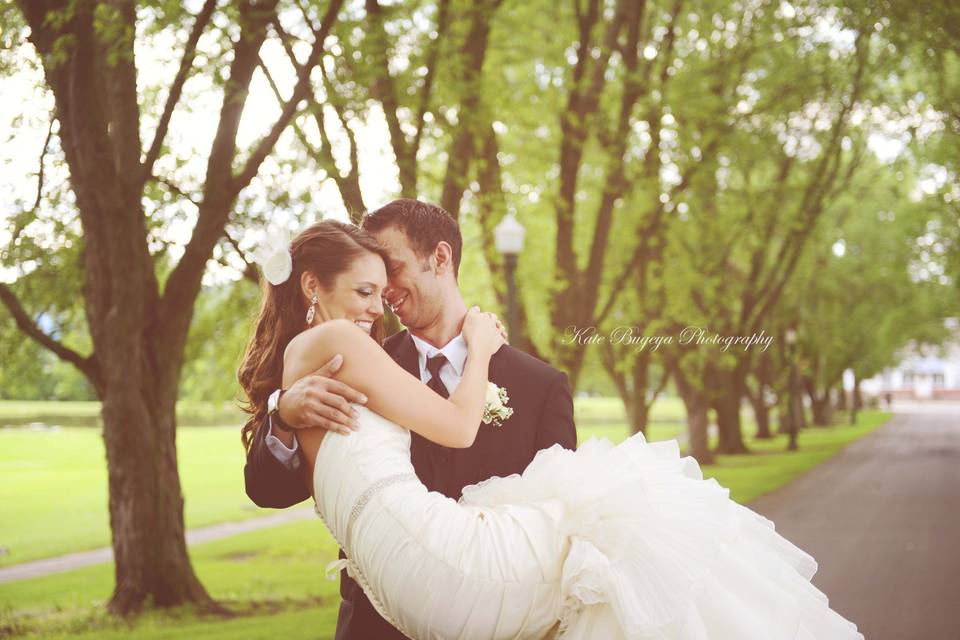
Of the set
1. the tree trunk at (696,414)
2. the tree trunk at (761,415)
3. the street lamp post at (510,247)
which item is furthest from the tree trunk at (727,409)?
the street lamp post at (510,247)

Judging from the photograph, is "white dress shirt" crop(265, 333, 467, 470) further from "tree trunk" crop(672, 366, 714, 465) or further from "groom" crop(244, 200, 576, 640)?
"tree trunk" crop(672, 366, 714, 465)

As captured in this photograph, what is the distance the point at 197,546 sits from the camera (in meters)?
22.4

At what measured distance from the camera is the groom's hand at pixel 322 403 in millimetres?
3443

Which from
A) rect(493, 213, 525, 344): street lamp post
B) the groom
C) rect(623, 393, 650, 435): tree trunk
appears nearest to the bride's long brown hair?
the groom

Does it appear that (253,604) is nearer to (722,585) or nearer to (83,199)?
(83,199)

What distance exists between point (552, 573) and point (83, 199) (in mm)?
8201

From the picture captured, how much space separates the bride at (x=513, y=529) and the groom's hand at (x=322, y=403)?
0.15 ft

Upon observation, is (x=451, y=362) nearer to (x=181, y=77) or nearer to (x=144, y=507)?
(x=181, y=77)

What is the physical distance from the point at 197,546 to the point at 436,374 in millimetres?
19759

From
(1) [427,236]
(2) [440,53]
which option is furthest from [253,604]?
(1) [427,236]

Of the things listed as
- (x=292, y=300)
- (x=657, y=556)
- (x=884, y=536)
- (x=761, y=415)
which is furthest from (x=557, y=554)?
(x=761, y=415)

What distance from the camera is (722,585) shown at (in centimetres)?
349

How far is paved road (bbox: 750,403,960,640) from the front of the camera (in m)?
10.4

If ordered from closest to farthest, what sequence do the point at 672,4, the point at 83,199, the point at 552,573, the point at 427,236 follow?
1. the point at 552,573
2. the point at 427,236
3. the point at 83,199
4. the point at 672,4
